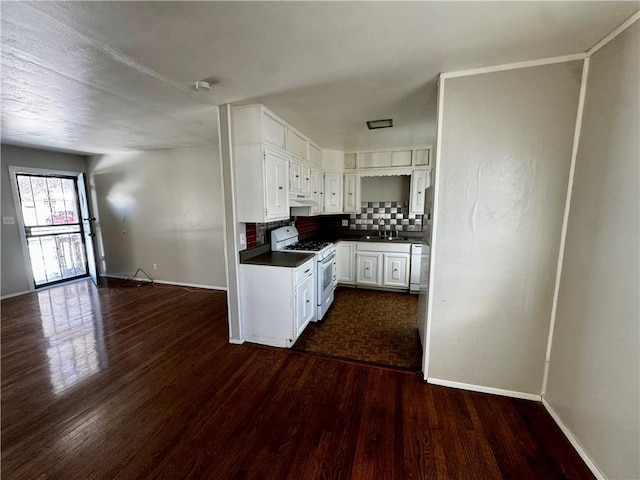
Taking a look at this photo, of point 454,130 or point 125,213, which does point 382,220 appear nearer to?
point 454,130

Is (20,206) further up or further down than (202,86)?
further down

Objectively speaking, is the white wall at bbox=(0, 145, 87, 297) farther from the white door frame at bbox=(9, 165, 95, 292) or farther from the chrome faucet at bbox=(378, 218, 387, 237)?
the chrome faucet at bbox=(378, 218, 387, 237)

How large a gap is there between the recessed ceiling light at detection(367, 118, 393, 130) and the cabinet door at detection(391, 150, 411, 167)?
1257 mm

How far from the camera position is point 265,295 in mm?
2602

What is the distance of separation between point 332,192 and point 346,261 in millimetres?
1261

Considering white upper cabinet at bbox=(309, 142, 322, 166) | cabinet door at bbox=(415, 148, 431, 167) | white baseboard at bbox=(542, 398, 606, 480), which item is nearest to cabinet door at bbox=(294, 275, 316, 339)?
white upper cabinet at bbox=(309, 142, 322, 166)

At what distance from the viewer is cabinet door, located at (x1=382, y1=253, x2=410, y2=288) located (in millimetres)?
4168

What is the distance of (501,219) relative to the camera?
71.2 inches

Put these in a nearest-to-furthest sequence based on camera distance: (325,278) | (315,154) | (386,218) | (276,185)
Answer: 1. (276,185)
2. (325,278)
3. (315,154)
4. (386,218)

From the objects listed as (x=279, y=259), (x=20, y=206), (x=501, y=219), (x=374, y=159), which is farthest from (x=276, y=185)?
(x=20, y=206)

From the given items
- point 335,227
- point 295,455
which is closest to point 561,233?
point 295,455

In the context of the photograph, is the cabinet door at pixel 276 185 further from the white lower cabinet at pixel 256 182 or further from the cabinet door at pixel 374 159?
the cabinet door at pixel 374 159

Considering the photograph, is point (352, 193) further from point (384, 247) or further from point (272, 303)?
point (272, 303)

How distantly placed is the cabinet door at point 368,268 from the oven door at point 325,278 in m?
0.88
